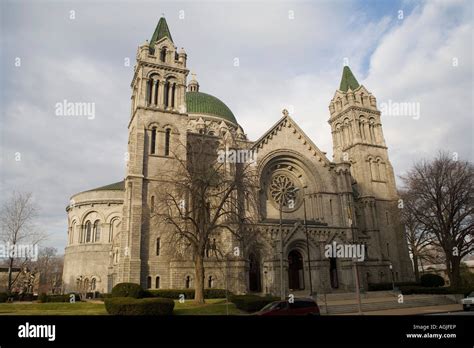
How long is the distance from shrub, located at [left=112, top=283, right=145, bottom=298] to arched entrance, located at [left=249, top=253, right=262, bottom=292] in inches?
482

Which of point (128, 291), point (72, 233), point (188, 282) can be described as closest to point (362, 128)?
point (188, 282)

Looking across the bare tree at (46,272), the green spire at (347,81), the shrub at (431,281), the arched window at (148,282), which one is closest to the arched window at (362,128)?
the green spire at (347,81)

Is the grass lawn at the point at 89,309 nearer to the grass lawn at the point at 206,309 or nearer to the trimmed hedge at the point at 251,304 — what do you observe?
the grass lawn at the point at 206,309

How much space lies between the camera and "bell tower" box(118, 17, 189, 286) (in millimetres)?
32875

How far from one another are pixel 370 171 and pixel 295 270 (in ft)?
66.2

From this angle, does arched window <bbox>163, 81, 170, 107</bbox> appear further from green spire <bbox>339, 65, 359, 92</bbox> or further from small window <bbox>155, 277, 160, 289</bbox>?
green spire <bbox>339, 65, 359, 92</bbox>

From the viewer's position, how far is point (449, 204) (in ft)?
121

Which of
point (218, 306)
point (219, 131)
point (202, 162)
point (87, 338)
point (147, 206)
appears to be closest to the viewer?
point (87, 338)

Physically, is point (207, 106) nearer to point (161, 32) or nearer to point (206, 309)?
point (161, 32)

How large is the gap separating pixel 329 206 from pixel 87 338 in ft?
123

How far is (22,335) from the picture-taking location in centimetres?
1000

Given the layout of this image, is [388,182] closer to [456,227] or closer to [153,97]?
[456,227]

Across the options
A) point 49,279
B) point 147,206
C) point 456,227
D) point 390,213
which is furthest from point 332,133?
point 49,279

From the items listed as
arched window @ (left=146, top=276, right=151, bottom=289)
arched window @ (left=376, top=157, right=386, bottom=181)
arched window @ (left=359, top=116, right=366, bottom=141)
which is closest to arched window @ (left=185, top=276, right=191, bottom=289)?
arched window @ (left=146, top=276, right=151, bottom=289)
